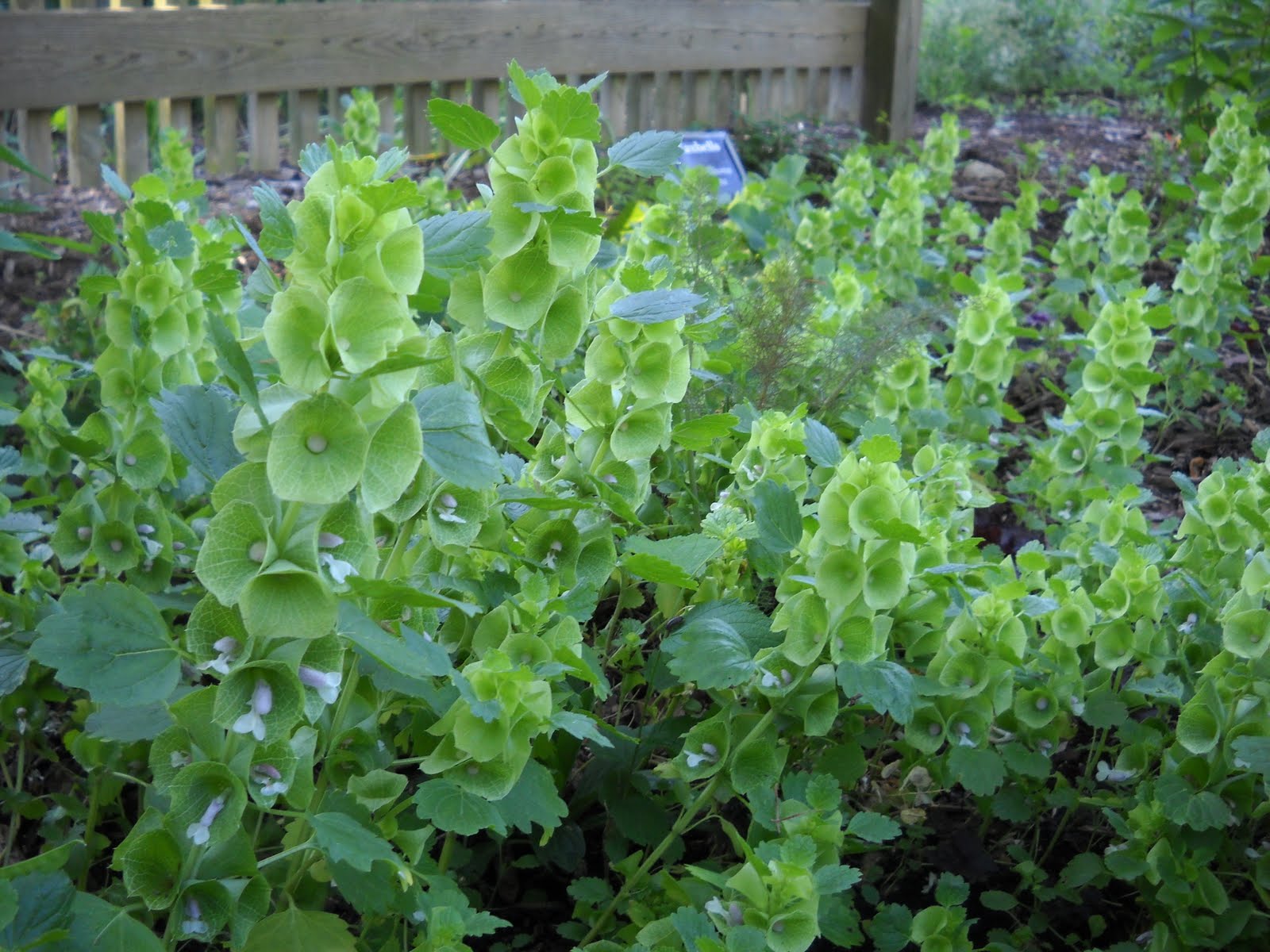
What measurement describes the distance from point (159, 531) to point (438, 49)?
12.2 ft

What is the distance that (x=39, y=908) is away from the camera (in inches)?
38.7

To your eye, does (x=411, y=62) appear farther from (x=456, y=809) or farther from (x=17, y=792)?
(x=456, y=809)

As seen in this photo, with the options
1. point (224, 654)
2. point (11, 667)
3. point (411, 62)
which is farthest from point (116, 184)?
point (411, 62)

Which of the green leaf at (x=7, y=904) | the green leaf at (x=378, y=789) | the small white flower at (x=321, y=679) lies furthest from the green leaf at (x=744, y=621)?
the green leaf at (x=7, y=904)

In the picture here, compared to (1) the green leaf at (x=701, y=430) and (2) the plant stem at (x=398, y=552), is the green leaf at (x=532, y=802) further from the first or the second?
(1) the green leaf at (x=701, y=430)

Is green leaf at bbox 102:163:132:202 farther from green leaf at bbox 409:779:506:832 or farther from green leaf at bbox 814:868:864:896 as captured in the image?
green leaf at bbox 814:868:864:896

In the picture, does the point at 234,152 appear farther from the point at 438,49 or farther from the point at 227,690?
the point at 227,690

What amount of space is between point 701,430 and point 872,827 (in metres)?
0.45

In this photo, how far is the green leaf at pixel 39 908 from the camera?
97 centimetres

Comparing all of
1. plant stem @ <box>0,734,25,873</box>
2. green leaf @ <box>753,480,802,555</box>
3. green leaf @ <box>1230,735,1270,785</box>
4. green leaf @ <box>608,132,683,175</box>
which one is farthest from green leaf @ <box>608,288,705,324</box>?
plant stem @ <box>0,734,25,873</box>

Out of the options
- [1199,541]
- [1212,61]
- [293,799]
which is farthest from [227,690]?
[1212,61]

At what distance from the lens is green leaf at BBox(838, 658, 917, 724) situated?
1.19 m

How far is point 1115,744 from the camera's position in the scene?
187cm

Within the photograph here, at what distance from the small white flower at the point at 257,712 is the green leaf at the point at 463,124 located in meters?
0.49
